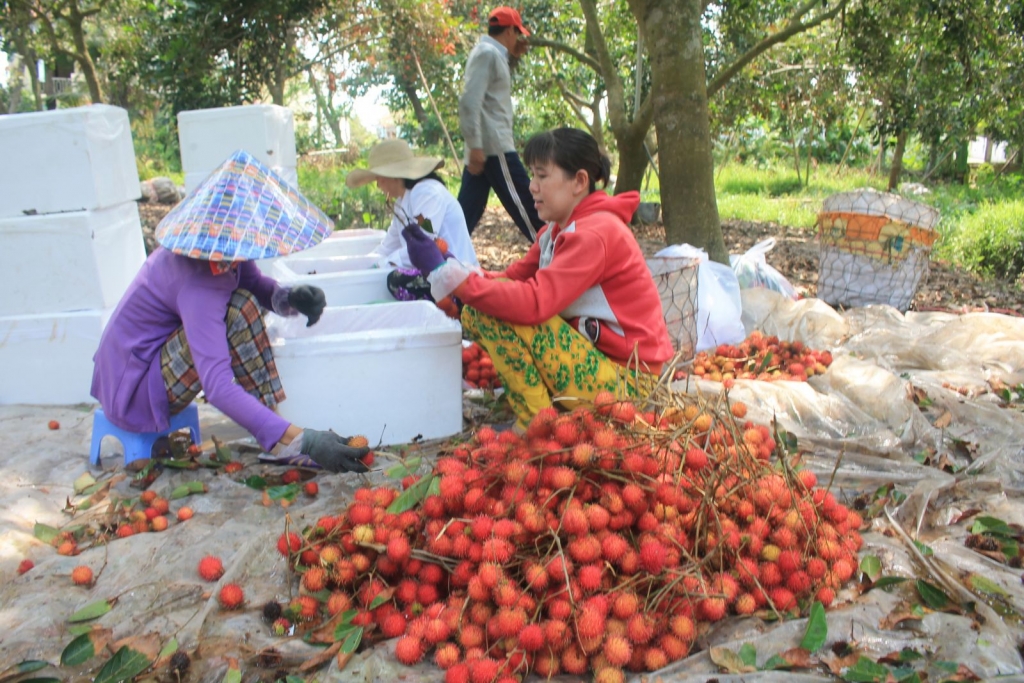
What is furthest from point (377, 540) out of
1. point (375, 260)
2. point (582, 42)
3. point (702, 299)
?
point (582, 42)

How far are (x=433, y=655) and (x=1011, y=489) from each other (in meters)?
1.75

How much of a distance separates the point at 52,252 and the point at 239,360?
1.30 meters

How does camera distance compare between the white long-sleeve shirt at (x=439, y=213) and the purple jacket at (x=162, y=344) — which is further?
the white long-sleeve shirt at (x=439, y=213)

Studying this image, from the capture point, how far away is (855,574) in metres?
1.76

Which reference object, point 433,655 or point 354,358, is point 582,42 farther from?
point 433,655

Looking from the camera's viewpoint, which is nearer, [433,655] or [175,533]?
[433,655]

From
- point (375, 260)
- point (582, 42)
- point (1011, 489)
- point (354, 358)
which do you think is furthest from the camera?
point (582, 42)

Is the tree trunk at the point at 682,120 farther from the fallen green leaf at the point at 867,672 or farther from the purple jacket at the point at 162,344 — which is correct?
the fallen green leaf at the point at 867,672

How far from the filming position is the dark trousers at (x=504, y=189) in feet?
15.4

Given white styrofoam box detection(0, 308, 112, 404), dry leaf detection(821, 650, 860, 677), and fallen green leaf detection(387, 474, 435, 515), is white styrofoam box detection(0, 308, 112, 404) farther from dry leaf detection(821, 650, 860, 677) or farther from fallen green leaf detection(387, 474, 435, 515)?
dry leaf detection(821, 650, 860, 677)

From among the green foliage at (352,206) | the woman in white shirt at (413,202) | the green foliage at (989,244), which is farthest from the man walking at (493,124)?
the green foliage at (989,244)

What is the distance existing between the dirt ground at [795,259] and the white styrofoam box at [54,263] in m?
3.21

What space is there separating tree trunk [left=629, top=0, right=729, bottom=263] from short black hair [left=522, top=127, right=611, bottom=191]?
2.29 metres

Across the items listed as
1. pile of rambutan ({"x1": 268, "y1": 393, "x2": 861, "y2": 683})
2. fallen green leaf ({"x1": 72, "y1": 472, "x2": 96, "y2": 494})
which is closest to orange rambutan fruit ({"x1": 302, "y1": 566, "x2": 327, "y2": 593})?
pile of rambutan ({"x1": 268, "y1": 393, "x2": 861, "y2": 683})
